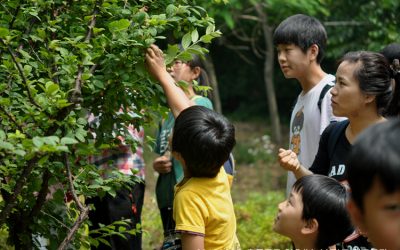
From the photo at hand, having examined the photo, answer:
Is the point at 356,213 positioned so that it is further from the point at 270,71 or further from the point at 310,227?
the point at 270,71

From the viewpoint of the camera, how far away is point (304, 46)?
4.13 meters

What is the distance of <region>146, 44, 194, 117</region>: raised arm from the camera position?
3.12 m

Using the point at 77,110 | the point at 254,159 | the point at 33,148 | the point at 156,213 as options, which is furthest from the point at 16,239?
the point at 254,159

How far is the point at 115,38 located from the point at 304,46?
147 cm

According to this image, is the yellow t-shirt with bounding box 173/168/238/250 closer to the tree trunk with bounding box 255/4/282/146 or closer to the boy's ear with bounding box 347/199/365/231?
the boy's ear with bounding box 347/199/365/231

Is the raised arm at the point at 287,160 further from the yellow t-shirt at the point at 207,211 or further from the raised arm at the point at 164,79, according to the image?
the raised arm at the point at 164,79

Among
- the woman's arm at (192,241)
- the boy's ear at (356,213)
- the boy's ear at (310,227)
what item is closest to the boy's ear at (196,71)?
the woman's arm at (192,241)

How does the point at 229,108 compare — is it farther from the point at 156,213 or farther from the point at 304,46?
the point at 304,46

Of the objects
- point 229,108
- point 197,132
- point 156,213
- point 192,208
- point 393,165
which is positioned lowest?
point 229,108

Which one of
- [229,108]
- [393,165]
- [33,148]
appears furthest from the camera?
[229,108]

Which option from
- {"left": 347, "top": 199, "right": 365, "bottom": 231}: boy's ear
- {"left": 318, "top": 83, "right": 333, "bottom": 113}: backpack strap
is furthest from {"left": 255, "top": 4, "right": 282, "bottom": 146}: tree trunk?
{"left": 347, "top": 199, "right": 365, "bottom": 231}: boy's ear

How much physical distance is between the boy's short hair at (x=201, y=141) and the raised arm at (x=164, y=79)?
8 centimetres

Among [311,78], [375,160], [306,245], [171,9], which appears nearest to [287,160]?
[306,245]

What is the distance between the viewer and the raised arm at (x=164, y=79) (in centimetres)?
312
